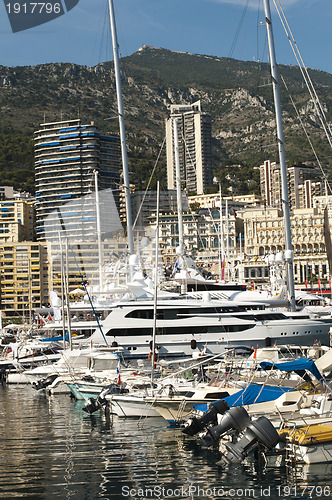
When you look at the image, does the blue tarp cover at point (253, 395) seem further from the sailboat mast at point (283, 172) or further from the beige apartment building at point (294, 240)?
the beige apartment building at point (294, 240)

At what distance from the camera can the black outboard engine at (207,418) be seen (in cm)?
1588

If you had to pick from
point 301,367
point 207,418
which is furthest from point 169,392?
point 301,367

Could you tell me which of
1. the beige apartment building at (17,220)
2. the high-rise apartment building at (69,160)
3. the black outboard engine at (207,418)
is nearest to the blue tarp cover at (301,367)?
the black outboard engine at (207,418)

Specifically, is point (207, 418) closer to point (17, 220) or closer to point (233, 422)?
point (233, 422)

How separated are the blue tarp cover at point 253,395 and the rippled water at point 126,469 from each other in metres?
1.34

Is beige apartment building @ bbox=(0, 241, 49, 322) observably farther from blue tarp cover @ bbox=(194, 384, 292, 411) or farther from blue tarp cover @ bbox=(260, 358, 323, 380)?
blue tarp cover @ bbox=(194, 384, 292, 411)

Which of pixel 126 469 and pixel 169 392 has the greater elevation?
pixel 169 392

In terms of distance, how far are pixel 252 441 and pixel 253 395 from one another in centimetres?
224

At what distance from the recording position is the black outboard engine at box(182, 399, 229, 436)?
15883 mm

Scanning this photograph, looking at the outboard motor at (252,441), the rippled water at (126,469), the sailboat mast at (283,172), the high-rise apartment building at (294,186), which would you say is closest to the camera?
the rippled water at (126,469)

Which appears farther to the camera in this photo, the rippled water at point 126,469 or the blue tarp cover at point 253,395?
the blue tarp cover at point 253,395

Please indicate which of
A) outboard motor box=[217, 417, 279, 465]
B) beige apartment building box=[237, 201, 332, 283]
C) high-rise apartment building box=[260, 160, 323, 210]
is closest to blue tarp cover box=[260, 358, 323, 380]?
outboard motor box=[217, 417, 279, 465]

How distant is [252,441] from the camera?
13.9 metres

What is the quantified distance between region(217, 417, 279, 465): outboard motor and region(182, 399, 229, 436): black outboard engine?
1521 millimetres
